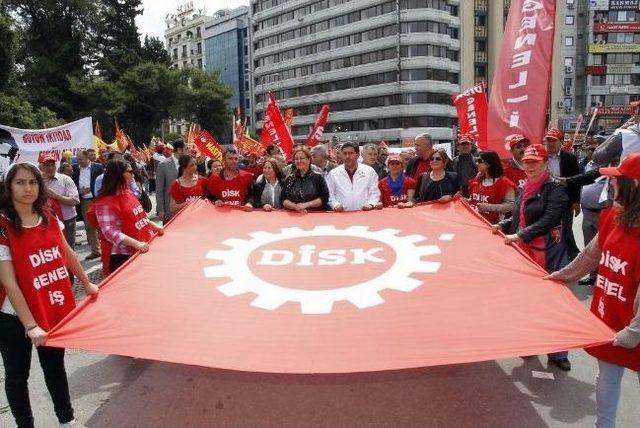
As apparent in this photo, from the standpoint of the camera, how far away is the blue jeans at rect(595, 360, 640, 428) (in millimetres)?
2945

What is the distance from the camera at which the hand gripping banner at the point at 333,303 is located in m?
3.01

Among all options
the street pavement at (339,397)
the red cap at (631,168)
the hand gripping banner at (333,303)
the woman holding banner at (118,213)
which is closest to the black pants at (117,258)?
the woman holding banner at (118,213)

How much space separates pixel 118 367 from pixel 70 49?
168ft

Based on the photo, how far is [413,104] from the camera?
62.8m

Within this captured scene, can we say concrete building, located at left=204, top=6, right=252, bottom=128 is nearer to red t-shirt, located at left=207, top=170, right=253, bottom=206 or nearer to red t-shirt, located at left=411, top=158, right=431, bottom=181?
red t-shirt, located at left=411, top=158, right=431, bottom=181

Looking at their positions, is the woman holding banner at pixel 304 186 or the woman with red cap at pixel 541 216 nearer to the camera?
the woman with red cap at pixel 541 216

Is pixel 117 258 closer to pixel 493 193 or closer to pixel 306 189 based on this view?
pixel 306 189

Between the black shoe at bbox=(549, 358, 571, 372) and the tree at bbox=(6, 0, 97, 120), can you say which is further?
the tree at bbox=(6, 0, 97, 120)

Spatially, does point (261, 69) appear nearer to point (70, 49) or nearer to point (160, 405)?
point (70, 49)

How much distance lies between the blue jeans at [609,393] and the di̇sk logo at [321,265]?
4.14ft

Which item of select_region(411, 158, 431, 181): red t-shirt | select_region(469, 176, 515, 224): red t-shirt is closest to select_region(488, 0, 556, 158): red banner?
select_region(469, 176, 515, 224): red t-shirt

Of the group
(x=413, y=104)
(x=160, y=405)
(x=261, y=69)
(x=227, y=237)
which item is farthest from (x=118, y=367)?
(x=261, y=69)

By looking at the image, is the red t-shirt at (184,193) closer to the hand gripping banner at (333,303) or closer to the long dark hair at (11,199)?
the hand gripping banner at (333,303)

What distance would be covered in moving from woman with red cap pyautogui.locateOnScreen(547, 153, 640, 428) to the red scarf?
1394 millimetres
